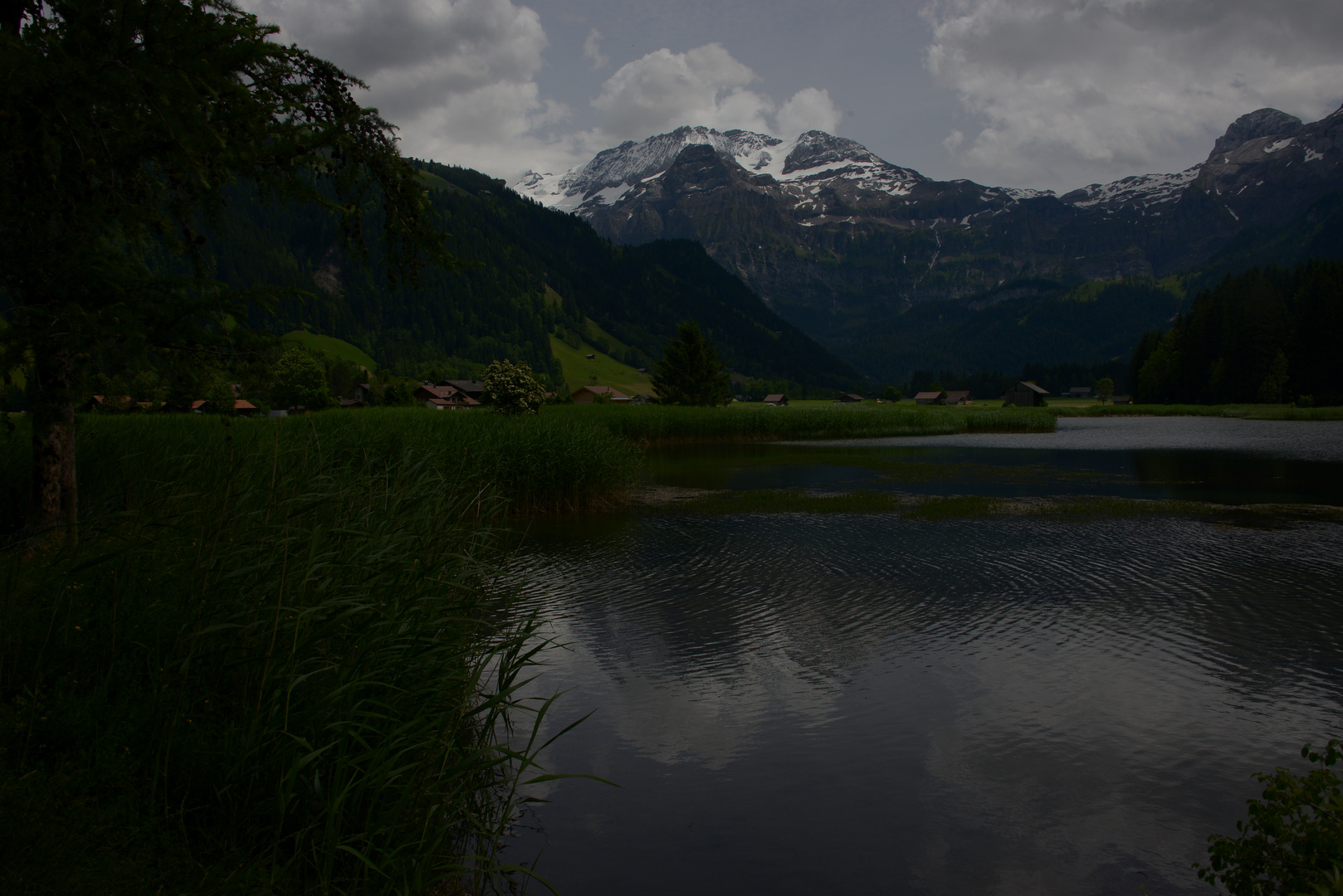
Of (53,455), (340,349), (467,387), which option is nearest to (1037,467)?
(53,455)

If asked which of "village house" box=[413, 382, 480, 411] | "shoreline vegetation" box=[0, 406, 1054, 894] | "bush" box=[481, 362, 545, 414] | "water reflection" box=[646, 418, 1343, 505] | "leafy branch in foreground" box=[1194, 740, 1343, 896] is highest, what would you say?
"village house" box=[413, 382, 480, 411]

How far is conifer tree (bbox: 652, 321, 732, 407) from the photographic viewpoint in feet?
242

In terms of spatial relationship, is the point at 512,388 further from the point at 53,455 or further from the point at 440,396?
the point at 440,396

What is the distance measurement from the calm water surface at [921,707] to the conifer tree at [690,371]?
59702 millimetres

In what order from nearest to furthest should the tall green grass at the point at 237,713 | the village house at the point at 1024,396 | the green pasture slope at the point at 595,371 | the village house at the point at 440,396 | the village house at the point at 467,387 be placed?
the tall green grass at the point at 237,713
the village house at the point at 440,396
the village house at the point at 467,387
the village house at the point at 1024,396
the green pasture slope at the point at 595,371

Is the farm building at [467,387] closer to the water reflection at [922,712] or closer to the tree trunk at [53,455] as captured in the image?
the water reflection at [922,712]

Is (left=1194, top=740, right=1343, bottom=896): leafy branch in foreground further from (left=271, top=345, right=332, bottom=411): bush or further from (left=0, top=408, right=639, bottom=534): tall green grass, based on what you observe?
(left=271, top=345, right=332, bottom=411): bush

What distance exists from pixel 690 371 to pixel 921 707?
223ft

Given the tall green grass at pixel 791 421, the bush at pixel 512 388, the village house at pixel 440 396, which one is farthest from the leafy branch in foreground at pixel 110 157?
the village house at pixel 440 396

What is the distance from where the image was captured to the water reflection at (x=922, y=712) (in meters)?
5.03

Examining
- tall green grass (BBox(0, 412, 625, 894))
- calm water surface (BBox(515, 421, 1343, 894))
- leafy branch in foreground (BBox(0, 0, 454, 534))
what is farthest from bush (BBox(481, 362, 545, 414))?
tall green grass (BBox(0, 412, 625, 894))

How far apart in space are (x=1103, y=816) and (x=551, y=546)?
10813mm

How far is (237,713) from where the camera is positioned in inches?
154

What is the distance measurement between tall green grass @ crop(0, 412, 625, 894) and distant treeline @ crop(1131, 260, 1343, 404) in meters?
107
